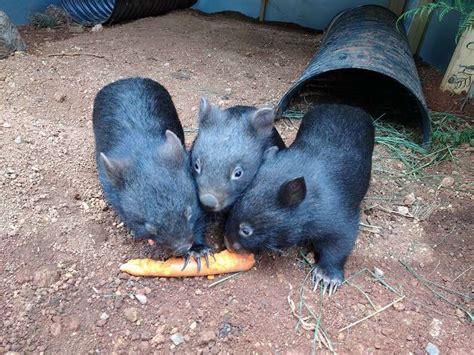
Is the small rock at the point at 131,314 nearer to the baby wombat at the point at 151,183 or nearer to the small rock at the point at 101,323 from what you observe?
the small rock at the point at 101,323

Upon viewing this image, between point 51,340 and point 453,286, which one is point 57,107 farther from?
point 453,286

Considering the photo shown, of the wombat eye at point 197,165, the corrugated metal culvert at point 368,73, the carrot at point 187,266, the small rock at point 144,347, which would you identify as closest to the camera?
the small rock at point 144,347

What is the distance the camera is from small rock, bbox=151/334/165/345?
3.01 m

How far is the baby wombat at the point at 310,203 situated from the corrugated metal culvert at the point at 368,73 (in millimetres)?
1158

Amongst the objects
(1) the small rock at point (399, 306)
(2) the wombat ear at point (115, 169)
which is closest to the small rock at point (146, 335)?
(2) the wombat ear at point (115, 169)

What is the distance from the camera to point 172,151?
337cm

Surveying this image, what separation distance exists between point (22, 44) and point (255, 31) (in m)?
3.50

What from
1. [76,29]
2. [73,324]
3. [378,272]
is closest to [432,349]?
[378,272]

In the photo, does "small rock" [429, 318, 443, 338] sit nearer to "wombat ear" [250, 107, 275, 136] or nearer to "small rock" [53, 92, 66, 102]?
"wombat ear" [250, 107, 275, 136]

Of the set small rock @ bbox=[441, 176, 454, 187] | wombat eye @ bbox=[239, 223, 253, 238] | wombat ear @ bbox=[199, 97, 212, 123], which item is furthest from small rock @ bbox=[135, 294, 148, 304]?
small rock @ bbox=[441, 176, 454, 187]

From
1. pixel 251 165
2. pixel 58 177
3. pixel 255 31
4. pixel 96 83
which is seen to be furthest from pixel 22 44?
pixel 251 165

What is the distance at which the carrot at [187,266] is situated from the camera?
341cm

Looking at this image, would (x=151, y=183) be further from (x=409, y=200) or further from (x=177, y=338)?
(x=409, y=200)

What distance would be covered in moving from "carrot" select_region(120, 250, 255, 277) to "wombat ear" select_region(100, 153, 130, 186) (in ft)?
1.94
